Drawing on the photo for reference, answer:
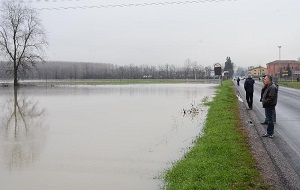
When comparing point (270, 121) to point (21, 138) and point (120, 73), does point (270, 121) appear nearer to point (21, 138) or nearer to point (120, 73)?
point (21, 138)

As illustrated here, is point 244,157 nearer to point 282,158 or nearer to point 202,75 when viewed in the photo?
point 282,158

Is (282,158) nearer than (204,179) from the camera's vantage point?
No

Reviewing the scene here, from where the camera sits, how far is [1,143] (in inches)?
445

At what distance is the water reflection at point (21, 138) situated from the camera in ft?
30.6

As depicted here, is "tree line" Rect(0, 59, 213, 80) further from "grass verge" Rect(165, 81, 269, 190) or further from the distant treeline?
"grass verge" Rect(165, 81, 269, 190)

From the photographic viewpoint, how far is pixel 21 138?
1220 cm

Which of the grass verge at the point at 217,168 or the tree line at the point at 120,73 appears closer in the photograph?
the grass verge at the point at 217,168

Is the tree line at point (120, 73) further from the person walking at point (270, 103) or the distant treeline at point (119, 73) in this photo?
the person walking at point (270, 103)

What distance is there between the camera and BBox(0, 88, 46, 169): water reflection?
30.6 feet

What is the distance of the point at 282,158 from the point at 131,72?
144661 millimetres

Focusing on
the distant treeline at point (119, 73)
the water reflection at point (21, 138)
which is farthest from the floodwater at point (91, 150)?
the distant treeline at point (119, 73)

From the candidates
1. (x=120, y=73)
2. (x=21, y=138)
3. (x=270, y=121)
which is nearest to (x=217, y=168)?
(x=270, y=121)

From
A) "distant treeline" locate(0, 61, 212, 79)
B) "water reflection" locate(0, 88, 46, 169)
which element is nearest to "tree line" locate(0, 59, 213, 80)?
"distant treeline" locate(0, 61, 212, 79)

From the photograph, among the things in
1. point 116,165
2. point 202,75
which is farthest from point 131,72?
point 116,165
